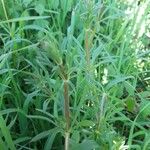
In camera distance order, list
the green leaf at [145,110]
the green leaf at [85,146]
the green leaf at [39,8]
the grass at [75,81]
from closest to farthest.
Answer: the green leaf at [85,146], the grass at [75,81], the green leaf at [145,110], the green leaf at [39,8]

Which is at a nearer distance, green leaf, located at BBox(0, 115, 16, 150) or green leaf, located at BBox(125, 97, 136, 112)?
green leaf, located at BBox(0, 115, 16, 150)

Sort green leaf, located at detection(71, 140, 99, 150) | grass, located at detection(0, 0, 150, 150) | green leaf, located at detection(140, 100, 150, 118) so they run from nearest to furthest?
green leaf, located at detection(71, 140, 99, 150)
grass, located at detection(0, 0, 150, 150)
green leaf, located at detection(140, 100, 150, 118)

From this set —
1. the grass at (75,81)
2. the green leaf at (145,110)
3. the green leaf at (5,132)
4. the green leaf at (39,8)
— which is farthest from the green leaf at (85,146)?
the green leaf at (39,8)

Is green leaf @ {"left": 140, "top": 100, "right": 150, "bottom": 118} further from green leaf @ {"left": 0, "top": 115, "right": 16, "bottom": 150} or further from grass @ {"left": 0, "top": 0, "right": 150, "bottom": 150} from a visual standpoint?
green leaf @ {"left": 0, "top": 115, "right": 16, "bottom": 150}

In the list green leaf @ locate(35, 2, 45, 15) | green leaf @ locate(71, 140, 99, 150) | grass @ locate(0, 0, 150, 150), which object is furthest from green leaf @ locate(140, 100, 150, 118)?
green leaf @ locate(35, 2, 45, 15)

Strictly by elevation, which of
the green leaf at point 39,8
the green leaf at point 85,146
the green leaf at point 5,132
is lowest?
the green leaf at point 5,132

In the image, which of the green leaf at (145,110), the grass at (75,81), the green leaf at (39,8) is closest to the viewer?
the grass at (75,81)

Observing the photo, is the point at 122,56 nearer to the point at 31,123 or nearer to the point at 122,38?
the point at 122,38

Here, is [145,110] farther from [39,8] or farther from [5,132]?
[39,8]

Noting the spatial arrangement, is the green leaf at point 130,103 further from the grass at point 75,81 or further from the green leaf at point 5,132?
the green leaf at point 5,132
